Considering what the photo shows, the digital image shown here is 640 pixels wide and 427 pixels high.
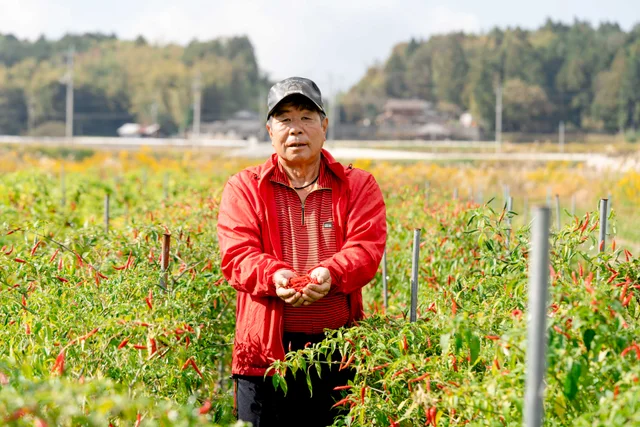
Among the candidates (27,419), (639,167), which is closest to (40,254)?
(27,419)

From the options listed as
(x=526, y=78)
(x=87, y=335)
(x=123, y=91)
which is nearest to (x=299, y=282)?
(x=87, y=335)

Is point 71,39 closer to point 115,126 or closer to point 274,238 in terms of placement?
point 115,126

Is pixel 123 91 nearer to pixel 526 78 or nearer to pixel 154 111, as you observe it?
pixel 154 111

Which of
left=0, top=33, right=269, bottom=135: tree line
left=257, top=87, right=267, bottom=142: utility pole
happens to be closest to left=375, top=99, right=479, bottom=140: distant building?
left=257, top=87, right=267, bottom=142: utility pole

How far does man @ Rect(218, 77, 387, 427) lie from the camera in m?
2.76

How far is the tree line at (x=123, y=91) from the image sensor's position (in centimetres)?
6756

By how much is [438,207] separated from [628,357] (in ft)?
12.6

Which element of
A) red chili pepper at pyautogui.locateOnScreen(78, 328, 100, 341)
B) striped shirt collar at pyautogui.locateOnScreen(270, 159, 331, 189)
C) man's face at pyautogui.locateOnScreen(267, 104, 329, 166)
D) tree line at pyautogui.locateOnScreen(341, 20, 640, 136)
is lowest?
red chili pepper at pyautogui.locateOnScreen(78, 328, 100, 341)

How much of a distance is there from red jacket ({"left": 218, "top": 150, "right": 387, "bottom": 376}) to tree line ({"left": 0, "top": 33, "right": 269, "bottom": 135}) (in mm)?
63114

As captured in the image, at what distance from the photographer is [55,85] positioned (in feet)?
222

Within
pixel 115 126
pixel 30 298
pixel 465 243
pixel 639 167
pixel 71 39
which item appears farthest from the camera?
pixel 71 39

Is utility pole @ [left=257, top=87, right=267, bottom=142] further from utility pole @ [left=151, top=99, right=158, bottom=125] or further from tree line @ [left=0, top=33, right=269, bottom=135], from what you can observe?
utility pole @ [left=151, top=99, right=158, bottom=125]

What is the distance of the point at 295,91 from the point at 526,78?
2874 inches

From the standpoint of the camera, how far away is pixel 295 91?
9.12 ft
